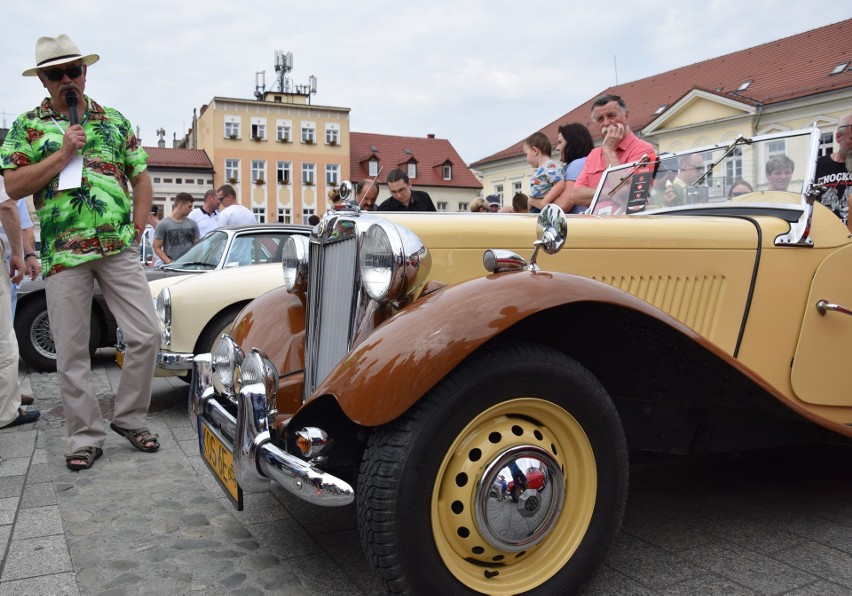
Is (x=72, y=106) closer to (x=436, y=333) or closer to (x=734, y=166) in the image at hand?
(x=436, y=333)

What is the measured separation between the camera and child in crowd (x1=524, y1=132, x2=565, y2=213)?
4.28 m

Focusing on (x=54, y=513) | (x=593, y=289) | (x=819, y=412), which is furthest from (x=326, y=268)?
(x=819, y=412)

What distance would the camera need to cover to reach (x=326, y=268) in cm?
261

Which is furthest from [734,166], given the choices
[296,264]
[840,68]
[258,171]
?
[258,171]

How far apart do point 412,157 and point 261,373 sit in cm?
4861

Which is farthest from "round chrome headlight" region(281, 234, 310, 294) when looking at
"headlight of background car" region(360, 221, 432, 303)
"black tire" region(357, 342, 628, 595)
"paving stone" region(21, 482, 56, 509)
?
"paving stone" region(21, 482, 56, 509)

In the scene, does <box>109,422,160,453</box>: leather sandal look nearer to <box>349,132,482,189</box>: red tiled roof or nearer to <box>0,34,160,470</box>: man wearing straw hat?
<box>0,34,160,470</box>: man wearing straw hat

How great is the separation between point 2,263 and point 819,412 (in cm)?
433

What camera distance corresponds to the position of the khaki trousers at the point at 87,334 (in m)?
3.48

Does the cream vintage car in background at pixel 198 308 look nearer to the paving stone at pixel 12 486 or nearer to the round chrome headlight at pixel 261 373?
the paving stone at pixel 12 486

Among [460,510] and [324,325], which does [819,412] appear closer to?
[460,510]

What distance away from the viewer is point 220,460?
7.94ft

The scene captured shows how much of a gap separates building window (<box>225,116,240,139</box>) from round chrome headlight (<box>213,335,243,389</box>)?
45.6 metres

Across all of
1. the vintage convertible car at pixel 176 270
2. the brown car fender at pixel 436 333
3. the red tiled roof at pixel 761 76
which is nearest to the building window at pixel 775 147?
the brown car fender at pixel 436 333
